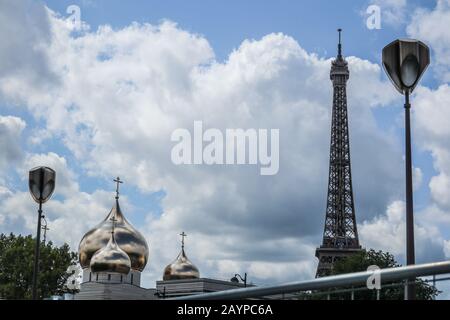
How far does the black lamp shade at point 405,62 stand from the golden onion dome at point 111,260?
44.1 metres

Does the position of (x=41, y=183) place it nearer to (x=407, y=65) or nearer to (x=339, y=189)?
(x=407, y=65)

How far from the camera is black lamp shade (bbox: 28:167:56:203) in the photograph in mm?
20141

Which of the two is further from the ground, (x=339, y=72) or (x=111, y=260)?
(x=339, y=72)

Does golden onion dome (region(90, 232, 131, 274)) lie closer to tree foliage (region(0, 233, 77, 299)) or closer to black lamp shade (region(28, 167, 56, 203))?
tree foliage (region(0, 233, 77, 299))

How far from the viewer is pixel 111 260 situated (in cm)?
5556

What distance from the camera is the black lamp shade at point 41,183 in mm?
20141

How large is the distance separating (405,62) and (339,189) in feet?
305

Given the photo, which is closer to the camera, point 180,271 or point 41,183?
point 41,183

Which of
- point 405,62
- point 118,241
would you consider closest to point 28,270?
point 118,241

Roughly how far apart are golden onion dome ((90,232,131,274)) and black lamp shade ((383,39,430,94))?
4410cm

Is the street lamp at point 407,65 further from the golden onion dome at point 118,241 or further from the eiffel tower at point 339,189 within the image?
the eiffel tower at point 339,189

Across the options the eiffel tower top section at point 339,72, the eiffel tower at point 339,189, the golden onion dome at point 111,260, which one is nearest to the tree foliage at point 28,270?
the golden onion dome at point 111,260
